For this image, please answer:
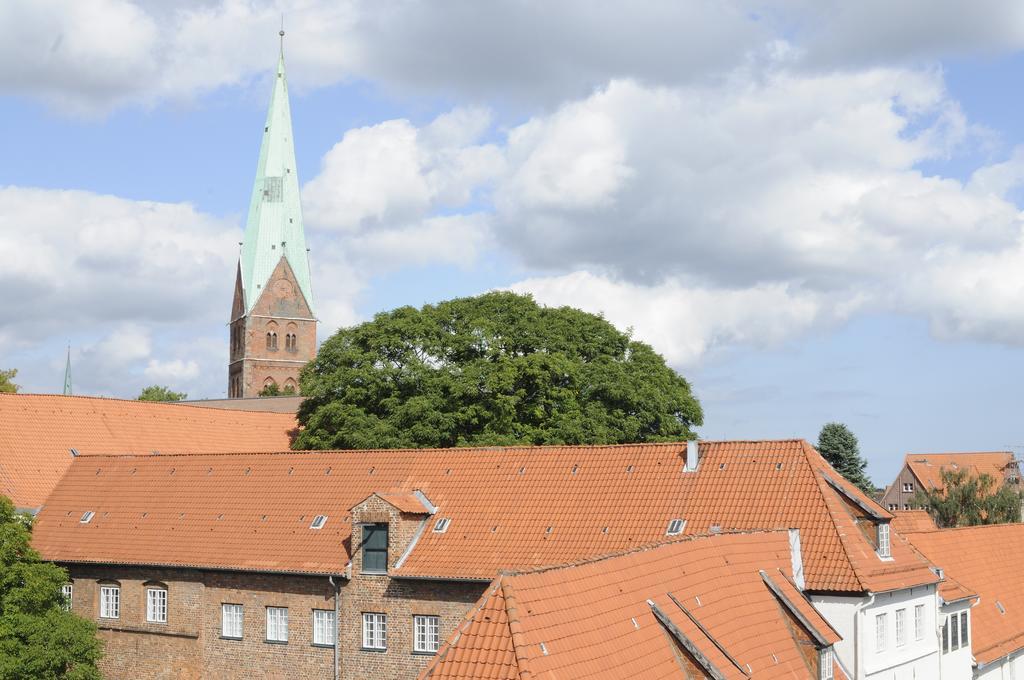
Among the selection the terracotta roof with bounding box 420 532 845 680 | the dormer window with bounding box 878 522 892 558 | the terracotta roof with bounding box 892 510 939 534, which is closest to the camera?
the terracotta roof with bounding box 420 532 845 680

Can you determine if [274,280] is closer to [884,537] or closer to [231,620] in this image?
[231,620]

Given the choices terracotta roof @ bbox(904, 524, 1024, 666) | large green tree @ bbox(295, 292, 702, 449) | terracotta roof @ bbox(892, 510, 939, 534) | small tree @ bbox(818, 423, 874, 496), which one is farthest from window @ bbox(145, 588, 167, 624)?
small tree @ bbox(818, 423, 874, 496)

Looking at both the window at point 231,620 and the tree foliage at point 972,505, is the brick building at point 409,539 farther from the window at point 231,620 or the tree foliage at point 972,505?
the tree foliage at point 972,505

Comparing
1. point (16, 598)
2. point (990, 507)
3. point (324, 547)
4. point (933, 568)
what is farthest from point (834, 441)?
point (16, 598)

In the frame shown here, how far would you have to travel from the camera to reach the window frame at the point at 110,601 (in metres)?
38.2

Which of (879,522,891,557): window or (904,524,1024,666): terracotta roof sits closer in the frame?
(879,522,891,557): window

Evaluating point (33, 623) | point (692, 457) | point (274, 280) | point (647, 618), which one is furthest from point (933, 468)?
point (647, 618)

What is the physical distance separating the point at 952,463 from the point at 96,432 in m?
75.1

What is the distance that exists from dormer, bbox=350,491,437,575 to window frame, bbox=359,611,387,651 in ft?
3.88

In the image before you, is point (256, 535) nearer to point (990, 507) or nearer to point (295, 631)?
point (295, 631)

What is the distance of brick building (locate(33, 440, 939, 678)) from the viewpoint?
3039cm

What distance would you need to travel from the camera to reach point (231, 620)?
35750 millimetres

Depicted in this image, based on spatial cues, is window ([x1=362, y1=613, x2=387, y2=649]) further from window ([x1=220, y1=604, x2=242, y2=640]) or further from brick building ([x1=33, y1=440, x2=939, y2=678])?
window ([x1=220, y1=604, x2=242, y2=640])

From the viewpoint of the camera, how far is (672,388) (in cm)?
5581
